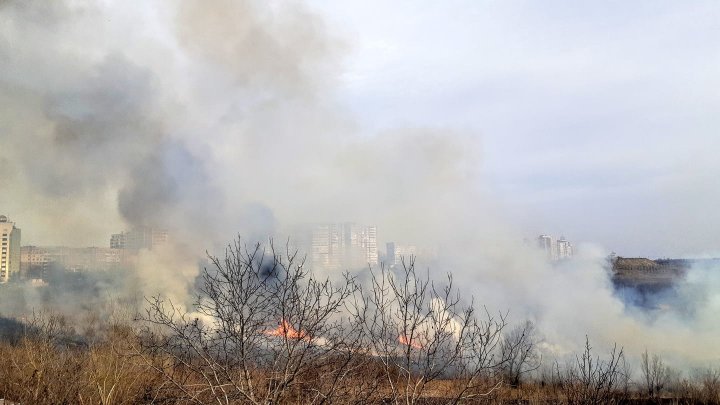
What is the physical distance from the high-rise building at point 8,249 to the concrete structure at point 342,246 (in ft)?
84.2

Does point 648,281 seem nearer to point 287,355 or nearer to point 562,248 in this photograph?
point 562,248

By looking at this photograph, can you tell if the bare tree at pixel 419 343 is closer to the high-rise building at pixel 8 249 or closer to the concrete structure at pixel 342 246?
the concrete structure at pixel 342 246

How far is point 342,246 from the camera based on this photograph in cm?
4003

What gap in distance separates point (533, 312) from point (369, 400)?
114 feet

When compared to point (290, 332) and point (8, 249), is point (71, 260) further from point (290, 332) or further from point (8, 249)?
point (290, 332)

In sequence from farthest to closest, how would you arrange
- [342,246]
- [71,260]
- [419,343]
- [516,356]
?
1. [71,260]
2. [342,246]
3. [516,356]
4. [419,343]

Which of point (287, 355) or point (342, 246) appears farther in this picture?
point (342, 246)

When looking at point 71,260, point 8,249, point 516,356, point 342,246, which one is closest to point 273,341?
point 516,356

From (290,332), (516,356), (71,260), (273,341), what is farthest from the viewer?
(71,260)

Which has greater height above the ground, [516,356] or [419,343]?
[419,343]

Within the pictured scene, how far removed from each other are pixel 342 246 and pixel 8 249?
2884cm

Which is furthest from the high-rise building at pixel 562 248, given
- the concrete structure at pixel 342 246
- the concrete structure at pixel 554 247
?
the concrete structure at pixel 342 246

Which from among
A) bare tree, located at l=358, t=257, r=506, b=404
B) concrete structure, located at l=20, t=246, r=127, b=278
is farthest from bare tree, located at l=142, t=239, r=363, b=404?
concrete structure, located at l=20, t=246, r=127, b=278

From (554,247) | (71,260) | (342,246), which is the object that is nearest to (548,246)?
(554,247)
